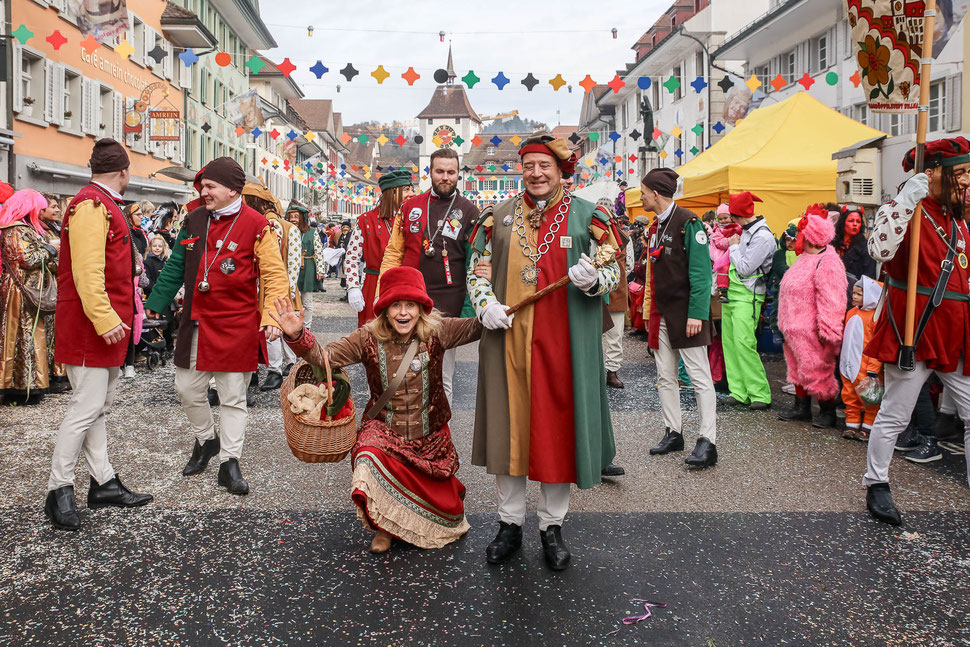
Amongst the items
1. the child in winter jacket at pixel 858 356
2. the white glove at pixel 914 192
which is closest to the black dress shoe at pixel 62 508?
the white glove at pixel 914 192

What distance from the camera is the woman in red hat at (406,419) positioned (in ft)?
12.5

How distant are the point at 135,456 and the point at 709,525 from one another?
13.3 feet

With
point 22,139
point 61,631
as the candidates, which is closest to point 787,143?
point 61,631

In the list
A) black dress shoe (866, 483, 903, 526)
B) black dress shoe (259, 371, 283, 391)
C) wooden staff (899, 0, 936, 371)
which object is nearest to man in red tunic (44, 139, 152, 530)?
black dress shoe (259, 371, 283, 391)

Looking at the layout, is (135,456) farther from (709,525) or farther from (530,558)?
(709,525)

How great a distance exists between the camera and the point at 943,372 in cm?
441

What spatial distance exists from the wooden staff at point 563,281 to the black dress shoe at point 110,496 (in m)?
2.60

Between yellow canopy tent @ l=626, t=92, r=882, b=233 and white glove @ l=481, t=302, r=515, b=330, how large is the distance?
8079 millimetres

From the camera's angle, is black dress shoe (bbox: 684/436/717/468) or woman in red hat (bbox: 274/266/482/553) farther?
black dress shoe (bbox: 684/436/717/468)

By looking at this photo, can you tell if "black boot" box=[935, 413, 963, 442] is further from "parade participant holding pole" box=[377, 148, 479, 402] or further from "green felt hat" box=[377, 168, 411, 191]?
"green felt hat" box=[377, 168, 411, 191]

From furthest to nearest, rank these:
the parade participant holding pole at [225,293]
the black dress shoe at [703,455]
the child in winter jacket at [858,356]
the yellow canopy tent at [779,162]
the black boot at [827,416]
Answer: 1. the yellow canopy tent at [779,162]
2. the black boot at [827,416]
3. the child in winter jacket at [858,356]
4. the black dress shoe at [703,455]
5. the parade participant holding pole at [225,293]

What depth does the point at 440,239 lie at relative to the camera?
18.5 feet

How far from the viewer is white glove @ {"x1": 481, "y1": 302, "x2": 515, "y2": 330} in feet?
11.8

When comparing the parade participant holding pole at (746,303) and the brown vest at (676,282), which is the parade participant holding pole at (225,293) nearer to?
the brown vest at (676,282)
